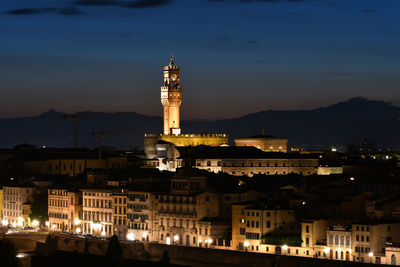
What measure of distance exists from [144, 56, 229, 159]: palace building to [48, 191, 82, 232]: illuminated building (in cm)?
2088

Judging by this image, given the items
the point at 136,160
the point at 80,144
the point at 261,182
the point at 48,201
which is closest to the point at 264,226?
the point at 261,182

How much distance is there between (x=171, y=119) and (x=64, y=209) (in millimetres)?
24853

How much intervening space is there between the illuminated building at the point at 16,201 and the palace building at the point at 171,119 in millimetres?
17578

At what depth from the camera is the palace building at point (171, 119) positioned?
364ft

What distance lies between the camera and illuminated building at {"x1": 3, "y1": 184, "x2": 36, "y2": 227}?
9510cm

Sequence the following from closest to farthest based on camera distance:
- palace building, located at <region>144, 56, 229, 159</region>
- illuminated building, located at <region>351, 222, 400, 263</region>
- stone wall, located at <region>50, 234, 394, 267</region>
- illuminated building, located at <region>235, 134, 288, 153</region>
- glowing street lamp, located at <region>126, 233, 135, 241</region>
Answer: illuminated building, located at <region>351, 222, 400, 263</region>, stone wall, located at <region>50, 234, 394, 267</region>, glowing street lamp, located at <region>126, 233, 135, 241</region>, palace building, located at <region>144, 56, 229, 159</region>, illuminated building, located at <region>235, 134, 288, 153</region>

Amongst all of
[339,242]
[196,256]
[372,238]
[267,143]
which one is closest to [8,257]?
[196,256]

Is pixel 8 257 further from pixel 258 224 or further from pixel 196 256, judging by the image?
pixel 258 224

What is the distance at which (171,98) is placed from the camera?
4375 inches

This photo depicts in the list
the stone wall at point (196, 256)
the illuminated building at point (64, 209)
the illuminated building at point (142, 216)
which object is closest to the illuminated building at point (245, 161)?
the illuminated building at point (64, 209)

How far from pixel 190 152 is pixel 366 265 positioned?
40548 millimetres

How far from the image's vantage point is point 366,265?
61.3 m

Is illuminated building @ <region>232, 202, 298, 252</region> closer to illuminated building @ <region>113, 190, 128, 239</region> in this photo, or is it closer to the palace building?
illuminated building @ <region>113, 190, 128, 239</region>

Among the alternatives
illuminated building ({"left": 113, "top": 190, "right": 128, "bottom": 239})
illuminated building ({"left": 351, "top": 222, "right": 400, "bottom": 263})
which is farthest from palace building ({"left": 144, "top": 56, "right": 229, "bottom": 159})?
illuminated building ({"left": 351, "top": 222, "right": 400, "bottom": 263})
